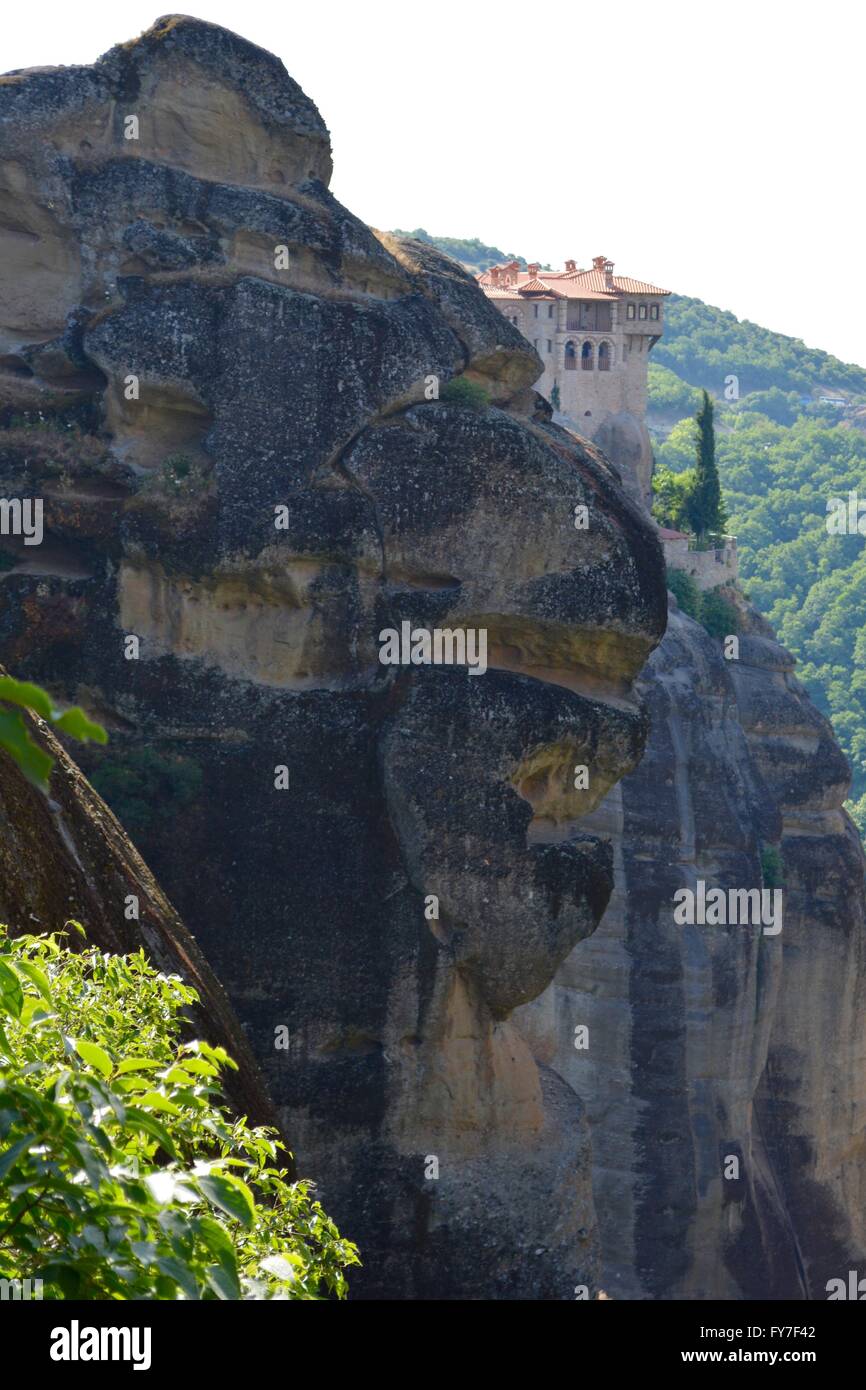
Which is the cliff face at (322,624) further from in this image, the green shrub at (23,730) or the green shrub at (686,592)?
the green shrub at (686,592)

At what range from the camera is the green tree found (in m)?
50.8

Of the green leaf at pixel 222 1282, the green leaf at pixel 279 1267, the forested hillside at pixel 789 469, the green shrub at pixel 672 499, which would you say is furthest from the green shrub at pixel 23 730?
the forested hillside at pixel 789 469

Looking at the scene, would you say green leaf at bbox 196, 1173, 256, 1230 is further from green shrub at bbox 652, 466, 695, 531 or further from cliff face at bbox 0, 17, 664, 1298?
green shrub at bbox 652, 466, 695, 531

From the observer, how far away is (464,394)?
70.0 feet

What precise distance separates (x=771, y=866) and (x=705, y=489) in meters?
17.7

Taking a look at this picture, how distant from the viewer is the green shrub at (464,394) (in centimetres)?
2125

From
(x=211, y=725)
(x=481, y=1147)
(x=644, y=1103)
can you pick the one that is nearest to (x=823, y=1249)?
(x=644, y=1103)

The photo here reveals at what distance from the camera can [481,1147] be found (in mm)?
20172

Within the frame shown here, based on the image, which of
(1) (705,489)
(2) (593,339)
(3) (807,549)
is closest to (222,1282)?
(1) (705,489)

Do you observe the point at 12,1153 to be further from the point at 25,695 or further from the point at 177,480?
the point at 177,480

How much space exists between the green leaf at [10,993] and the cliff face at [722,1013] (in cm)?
2571

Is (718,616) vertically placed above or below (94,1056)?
above
